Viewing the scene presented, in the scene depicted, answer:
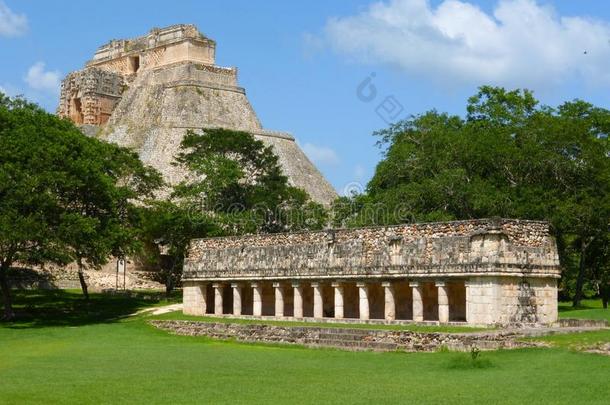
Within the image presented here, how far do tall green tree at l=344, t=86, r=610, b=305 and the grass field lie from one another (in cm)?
1660

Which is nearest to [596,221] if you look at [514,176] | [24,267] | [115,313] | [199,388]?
[514,176]

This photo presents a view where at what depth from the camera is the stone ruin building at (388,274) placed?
25.2 meters

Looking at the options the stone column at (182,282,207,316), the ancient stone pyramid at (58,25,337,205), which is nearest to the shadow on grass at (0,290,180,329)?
the stone column at (182,282,207,316)

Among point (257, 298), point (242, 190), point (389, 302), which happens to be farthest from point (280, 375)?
point (242, 190)

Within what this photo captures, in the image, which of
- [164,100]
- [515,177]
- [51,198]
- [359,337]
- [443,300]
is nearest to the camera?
[359,337]

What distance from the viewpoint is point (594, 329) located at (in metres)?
23.2

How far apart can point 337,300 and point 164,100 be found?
54.6 m

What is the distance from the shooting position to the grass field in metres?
14.8

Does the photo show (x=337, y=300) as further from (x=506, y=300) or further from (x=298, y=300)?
(x=506, y=300)

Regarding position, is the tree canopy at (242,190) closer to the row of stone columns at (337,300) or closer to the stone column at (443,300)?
the row of stone columns at (337,300)

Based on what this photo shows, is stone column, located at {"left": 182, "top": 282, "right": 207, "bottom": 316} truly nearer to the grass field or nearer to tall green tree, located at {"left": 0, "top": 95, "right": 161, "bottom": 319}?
tall green tree, located at {"left": 0, "top": 95, "right": 161, "bottom": 319}

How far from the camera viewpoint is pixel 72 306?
1682 inches

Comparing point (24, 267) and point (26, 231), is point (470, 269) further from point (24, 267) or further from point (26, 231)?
point (24, 267)

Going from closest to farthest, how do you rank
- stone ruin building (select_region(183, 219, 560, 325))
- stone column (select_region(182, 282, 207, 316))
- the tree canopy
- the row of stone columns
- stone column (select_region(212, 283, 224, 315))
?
stone ruin building (select_region(183, 219, 560, 325)), the row of stone columns, stone column (select_region(212, 283, 224, 315)), stone column (select_region(182, 282, 207, 316)), the tree canopy
